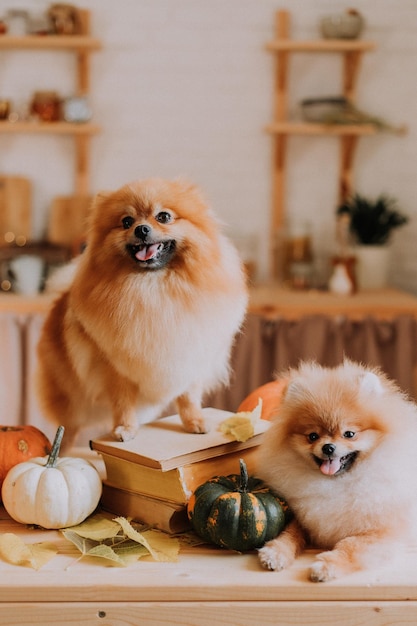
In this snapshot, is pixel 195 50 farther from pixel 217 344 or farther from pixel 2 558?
pixel 2 558

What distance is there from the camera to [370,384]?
3.56 feet

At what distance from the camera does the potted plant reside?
138 inches

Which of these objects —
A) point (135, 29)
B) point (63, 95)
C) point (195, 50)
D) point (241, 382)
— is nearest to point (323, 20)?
point (195, 50)

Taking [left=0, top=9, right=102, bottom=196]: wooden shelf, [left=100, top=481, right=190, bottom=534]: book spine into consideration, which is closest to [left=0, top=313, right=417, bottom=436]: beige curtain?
[left=0, top=9, right=102, bottom=196]: wooden shelf

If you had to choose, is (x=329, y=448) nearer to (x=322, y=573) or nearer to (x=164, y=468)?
(x=322, y=573)

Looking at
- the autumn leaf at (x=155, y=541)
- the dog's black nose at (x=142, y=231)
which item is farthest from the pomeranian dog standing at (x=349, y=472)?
the dog's black nose at (x=142, y=231)

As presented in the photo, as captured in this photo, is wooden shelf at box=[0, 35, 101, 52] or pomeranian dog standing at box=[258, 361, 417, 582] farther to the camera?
wooden shelf at box=[0, 35, 101, 52]

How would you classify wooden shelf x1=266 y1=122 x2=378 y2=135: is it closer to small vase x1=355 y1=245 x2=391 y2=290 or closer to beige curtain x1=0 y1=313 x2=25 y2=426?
small vase x1=355 y1=245 x2=391 y2=290

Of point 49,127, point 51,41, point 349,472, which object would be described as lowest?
point 349,472

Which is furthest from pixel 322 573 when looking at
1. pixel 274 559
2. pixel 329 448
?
pixel 329 448

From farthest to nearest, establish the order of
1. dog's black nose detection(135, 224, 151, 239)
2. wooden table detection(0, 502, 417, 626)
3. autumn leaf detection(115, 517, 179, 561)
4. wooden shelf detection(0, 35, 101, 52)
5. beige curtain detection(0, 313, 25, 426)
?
wooden shelf detection(0, 35, 101, 52), beige curtain detection(0, 313, 25, 426), dog's black nose detection(135, 224, 151, 239), autumn leaf detection(115, 517, 179, 561), wooden table detection(0, 502, 417, 626)

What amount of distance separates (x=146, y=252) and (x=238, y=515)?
1.59ft

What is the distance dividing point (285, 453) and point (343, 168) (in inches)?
114

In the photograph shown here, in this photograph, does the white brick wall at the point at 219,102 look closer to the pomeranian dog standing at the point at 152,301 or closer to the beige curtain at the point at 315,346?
the beige curtain at the point at 315,346
